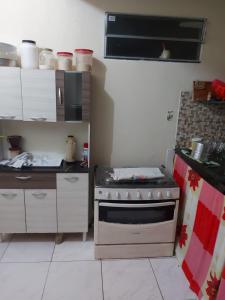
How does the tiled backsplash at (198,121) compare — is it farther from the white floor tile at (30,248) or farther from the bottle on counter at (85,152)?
the white floor tile at (30,248)

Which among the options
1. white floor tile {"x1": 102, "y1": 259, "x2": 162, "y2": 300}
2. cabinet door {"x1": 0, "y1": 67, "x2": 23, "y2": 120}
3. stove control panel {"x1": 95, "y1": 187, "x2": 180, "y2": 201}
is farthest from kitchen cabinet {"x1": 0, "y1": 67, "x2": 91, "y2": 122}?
white floor tile {"x1": 102, "y1": 259, "x2": 162, "y2": 300}

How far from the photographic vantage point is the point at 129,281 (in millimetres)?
1846

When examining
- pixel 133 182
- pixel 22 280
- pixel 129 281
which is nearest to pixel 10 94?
pixel 133 182

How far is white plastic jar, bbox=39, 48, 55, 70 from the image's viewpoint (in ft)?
6.57

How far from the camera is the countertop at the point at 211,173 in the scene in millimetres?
1496

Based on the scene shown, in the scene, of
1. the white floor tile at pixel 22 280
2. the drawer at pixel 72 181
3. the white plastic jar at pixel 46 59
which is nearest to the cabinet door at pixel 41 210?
the drawer at pixel 72 181

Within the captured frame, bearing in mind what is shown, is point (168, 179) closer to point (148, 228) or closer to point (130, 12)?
point (148, 228)

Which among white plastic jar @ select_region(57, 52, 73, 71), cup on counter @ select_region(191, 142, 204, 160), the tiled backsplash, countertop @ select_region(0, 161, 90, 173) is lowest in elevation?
countertop @ select_region(0, 161, 90, 173)

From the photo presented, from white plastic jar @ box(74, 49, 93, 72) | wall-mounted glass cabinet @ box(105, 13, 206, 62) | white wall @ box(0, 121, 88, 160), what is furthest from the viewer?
white wall @ box(0, 121, 88, 160)

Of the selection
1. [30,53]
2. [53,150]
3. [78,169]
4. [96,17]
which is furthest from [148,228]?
[96,17]

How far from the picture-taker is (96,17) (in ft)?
6.93

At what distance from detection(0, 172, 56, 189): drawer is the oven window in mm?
535

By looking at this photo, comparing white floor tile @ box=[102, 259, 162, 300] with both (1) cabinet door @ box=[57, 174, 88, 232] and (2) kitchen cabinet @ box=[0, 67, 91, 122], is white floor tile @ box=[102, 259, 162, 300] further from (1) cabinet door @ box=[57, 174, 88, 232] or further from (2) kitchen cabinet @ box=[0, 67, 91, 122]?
(2) kitchen cabinet @ box=[0, 67, 91, 122]

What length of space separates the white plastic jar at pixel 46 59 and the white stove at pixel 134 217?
109 centimetres
